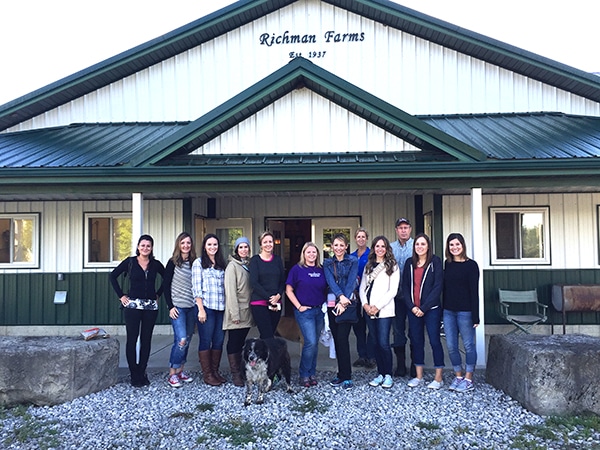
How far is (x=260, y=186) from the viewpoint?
6.72 m

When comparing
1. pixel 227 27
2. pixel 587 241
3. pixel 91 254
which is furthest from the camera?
pixel 227 27

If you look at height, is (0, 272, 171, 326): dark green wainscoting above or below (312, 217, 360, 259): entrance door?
below

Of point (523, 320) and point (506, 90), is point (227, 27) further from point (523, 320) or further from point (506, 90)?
point (523, 320)

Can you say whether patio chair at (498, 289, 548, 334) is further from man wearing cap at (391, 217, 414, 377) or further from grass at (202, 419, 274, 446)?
grass at (202, 419, 274, 446)

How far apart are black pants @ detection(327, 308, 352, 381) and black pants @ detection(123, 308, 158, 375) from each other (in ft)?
7.37

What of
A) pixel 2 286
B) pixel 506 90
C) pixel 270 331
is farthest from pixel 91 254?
pixel 506 90

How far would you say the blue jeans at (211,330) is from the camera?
5387 millimetres

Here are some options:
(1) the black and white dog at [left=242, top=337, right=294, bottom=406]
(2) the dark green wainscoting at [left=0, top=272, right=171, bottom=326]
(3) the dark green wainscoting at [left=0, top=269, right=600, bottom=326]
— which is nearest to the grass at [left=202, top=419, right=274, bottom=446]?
(1) the black and white dog at [left=242, top=337, right=294, bottom=406]

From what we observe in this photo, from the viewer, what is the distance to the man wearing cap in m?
5.59

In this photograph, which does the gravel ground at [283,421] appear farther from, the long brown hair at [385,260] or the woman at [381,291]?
the long brown hair at [385,260]

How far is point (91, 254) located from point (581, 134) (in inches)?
377

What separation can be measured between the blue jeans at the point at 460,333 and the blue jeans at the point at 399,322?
540 millimetres

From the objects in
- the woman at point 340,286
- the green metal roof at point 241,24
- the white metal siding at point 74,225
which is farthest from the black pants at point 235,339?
the green metal roof at point 241,24

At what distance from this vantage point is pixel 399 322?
18.5 feet
